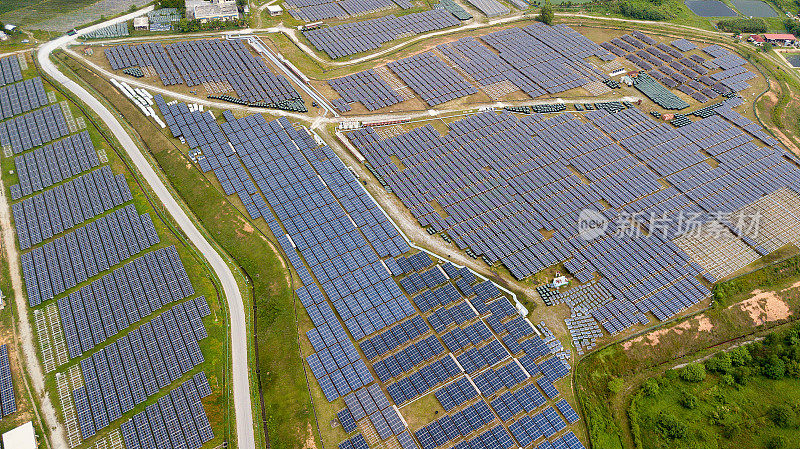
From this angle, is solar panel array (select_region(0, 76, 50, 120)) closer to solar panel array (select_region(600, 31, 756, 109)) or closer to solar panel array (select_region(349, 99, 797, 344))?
solar panel array (select_region(349, 99, 797, 344))

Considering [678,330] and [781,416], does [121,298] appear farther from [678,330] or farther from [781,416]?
[781,416]

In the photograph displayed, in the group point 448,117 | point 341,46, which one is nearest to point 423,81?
point 448,117

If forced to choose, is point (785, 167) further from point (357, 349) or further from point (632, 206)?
point (357, 349)

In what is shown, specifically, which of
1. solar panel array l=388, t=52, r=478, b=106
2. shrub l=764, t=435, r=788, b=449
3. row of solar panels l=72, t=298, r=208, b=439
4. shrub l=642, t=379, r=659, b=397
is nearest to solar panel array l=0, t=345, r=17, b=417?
row of solar panels l=72, t=298, r=208, b=439

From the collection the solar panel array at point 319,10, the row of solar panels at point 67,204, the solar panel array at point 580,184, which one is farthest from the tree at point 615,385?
the solar panel array at point 319,10

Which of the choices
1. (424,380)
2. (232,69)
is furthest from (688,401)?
(232,69)

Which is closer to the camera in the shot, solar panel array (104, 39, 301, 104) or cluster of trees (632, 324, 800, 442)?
cluster of trees (632, 324, 800, 442)
